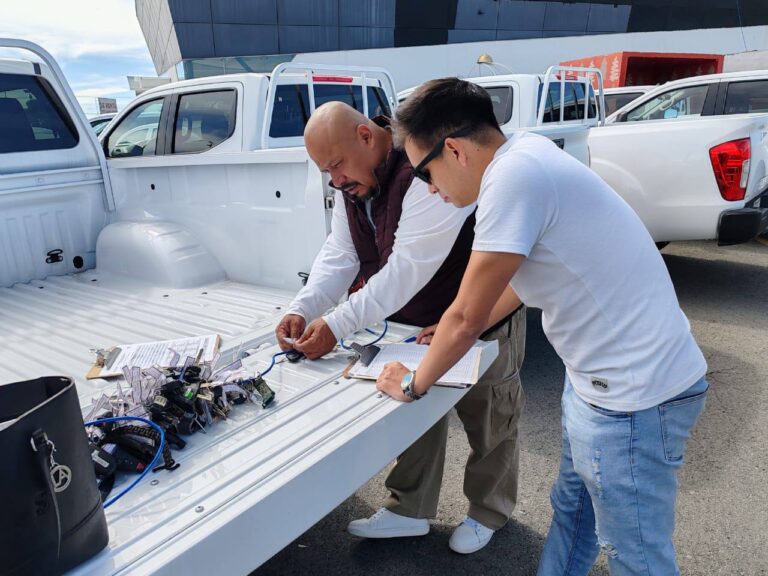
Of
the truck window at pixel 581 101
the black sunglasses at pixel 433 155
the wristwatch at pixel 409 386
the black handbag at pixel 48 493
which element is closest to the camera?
the black handbag at pixel 48 493

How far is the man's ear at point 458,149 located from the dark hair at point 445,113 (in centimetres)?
2

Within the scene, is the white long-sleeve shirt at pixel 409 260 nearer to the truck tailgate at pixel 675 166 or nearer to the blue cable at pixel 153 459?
the blue cable at pixel 153 459

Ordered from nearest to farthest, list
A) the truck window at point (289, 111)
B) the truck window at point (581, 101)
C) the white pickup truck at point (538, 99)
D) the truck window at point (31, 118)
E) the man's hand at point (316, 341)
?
1. the man's hand at point (316, 341)
2. the truck window at point (31, 118)
3. the truck window at point (289, 111)
4. the white pickup truck at point (538, 99)
5. the truck window at point (581, 101)

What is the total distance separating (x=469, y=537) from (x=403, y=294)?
1078mm

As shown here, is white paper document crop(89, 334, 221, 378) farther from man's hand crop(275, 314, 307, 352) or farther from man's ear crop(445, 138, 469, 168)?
man's ear crop(445, 138, 469, 168)

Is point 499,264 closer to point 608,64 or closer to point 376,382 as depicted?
point 376,382

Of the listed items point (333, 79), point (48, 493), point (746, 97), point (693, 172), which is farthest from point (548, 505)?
point (746, 97)

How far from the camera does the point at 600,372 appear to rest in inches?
58.8

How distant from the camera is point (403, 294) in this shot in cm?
Result: 215

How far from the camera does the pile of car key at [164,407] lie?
1.46m

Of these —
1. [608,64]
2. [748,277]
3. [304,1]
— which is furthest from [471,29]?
[748,277]

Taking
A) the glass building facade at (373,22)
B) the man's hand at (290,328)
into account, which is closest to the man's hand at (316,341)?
the man's hand at (290,328)

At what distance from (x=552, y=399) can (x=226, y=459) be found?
2.66m

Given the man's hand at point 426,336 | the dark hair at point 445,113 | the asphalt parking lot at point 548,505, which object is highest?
the dark hair at point 445,113
